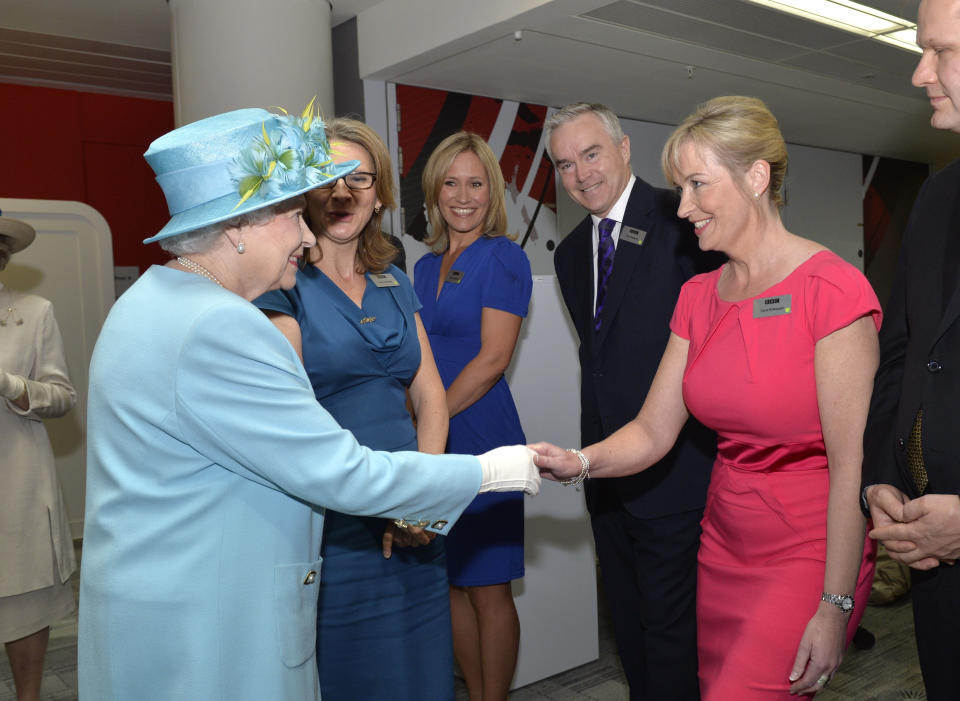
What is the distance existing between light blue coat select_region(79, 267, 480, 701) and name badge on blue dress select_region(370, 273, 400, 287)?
830 mm

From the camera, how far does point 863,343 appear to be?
171 cm

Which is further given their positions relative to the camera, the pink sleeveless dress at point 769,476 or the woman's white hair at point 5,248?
the woman's white hair at point 5,248

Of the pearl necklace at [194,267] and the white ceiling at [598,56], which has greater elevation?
the white ceiling at [598,56]

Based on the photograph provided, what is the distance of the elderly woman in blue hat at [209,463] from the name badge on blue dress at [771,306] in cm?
88

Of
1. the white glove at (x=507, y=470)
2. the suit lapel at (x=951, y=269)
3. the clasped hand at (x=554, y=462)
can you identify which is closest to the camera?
the suit lapel at (x=951, y=269)

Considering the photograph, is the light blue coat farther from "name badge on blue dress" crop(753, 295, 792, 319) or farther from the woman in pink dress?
"name badge on blue dress" crop(753, 295, 792, 319)

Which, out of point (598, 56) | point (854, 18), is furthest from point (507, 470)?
point (854, 18)

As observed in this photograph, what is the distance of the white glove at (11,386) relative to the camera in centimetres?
306

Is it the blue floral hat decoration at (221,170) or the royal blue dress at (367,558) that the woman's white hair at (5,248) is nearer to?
the royal blue dress at (367,558)

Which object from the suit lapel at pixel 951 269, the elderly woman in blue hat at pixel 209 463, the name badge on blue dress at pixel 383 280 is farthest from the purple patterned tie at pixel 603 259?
the elderly woman in blue hat at pixel 209 463

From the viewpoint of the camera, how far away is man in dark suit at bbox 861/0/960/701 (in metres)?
1.45

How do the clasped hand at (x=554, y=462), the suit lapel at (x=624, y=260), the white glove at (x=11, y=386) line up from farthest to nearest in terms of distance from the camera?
the white glove at (x=11, y=386)
the suit lapel at (x=624, y=260)
the clasped hand at (x=554, y=462)

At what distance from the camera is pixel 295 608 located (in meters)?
1.41

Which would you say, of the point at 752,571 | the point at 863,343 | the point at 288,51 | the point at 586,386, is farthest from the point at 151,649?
the point at 288,51
